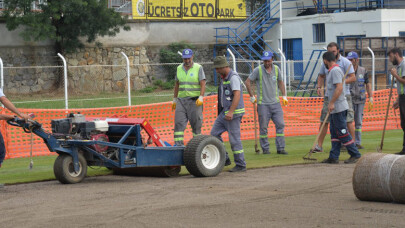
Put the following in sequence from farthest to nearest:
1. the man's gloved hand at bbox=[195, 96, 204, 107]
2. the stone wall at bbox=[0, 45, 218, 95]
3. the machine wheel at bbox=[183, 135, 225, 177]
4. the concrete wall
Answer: the concrete wall < the stone wall at bbox=[0, 45, 218, 95] < the man's gloved hand at bbox=[195, 96, 204, 107] < the machine wheel at bbox=[183, 135, 225, 177]

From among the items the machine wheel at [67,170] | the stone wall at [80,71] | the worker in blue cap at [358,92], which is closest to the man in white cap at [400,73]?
the worker in blue cap at [358,92]

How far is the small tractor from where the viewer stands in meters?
10.6

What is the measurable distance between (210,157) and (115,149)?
1.50 metres

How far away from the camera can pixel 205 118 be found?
1862 centimetres

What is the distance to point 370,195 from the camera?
8.65 meters

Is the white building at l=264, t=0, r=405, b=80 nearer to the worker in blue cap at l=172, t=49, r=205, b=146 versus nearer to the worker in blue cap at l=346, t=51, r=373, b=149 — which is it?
the worker in blue cap at l=346, t=51, r=373, b=149

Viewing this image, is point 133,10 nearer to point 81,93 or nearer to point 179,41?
point 179,41

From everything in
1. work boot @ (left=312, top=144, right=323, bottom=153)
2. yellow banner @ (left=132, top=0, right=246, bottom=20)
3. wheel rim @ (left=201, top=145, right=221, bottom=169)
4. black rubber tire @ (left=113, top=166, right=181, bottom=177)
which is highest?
yellow banner @ (left=132, top=0, right=246, bottom=20)

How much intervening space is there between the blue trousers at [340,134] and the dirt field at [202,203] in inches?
38.4

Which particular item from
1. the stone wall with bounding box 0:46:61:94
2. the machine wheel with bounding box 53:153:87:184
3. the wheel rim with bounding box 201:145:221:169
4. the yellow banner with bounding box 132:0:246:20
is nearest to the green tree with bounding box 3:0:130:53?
the stone wall with bounding box 0:46:61:94

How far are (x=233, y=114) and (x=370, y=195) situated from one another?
366cm

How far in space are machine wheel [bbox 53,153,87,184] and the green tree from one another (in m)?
19.8

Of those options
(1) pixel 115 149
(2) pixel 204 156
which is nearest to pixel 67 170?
(1) pixel 115 149

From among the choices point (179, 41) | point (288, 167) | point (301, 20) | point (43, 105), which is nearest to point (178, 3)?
point (179, 41)
